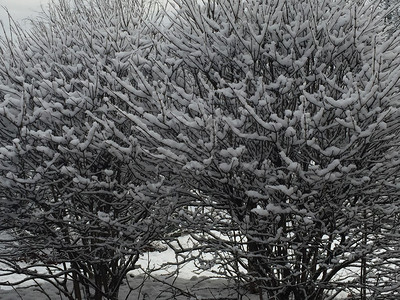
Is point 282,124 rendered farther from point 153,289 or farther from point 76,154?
point 153,289

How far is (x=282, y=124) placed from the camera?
3.80 metres

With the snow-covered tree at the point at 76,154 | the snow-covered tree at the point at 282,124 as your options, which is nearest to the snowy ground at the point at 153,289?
the snow-covered tree at the point at 76,154

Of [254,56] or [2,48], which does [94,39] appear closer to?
[2,48]

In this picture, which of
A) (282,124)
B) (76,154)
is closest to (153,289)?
(76,154)

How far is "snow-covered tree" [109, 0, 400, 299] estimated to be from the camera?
12.8ft

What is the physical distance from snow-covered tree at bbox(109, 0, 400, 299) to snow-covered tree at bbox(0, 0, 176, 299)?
49 centimetres

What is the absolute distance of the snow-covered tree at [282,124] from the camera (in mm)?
3916

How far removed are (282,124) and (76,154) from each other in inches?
94.4

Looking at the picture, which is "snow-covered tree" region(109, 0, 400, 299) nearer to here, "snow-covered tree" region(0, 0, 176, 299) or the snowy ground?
"snow-covered tree" region(0, 0, 176, 299)

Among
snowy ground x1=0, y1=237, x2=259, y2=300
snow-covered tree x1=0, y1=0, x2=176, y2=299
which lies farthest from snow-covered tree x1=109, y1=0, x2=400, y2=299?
snowy ground x1=0, y1=237, x2=259, y2=300

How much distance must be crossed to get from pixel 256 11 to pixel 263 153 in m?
Result: 1.32

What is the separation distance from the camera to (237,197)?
174 inches

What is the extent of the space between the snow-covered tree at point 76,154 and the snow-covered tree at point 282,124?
0.49 metres

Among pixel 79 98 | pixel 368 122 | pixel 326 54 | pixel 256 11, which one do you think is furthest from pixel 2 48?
pixel 368 122
